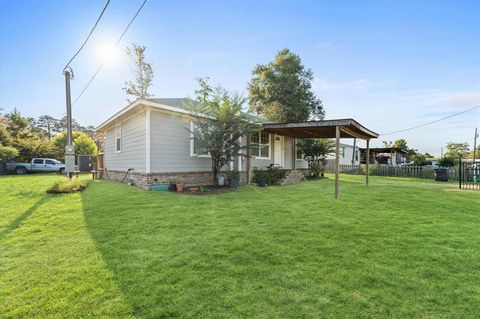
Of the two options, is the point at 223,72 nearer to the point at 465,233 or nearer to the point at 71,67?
the point at 71,67

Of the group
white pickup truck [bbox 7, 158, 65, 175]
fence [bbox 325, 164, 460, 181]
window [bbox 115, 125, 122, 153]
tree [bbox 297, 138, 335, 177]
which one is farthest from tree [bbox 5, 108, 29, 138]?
fence [bbox 325, 164, 460, 181]

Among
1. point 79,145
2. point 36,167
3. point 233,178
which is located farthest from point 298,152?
point 36,167

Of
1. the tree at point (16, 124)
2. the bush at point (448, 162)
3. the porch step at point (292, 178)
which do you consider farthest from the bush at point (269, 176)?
the tree at point (16, 124)

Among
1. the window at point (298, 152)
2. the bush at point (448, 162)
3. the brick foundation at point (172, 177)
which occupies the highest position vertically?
the window at point (298, 152)

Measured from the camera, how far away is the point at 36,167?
19375 mm

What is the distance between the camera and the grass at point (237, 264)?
2129 mm

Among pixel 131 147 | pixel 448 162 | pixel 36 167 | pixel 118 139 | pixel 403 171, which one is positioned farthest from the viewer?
pixel 36 167

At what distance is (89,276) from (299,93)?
2611cm

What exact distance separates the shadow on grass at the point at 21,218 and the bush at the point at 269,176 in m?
7.43

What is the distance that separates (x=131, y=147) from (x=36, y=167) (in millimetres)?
14386

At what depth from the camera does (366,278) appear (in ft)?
8.52

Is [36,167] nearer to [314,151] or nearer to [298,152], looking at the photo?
[298,152]

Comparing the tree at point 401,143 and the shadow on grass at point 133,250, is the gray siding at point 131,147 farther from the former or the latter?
the tree at point 401,143

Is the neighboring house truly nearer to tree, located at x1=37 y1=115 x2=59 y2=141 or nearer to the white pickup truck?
the white pickup truck
